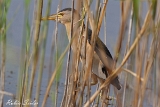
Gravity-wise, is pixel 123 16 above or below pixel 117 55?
above

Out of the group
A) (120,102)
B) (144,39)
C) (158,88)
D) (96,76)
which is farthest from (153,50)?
(96,76)

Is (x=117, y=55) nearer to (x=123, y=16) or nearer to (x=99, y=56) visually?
(x=123, y=16)

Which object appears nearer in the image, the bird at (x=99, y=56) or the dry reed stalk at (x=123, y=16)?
the dry reed stalk at (x=123, y=16)

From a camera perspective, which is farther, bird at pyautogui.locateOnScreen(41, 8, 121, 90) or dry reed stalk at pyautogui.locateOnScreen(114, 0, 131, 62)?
bird at pyautogui.locateOnScreen(41, 8, 121, 90)

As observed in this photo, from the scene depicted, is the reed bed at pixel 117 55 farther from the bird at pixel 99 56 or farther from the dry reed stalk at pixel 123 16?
the bird at pixel 99 56

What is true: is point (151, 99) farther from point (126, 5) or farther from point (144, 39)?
point (126, 5)

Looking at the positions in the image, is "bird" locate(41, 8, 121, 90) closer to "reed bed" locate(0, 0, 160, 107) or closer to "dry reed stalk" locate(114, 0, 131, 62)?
"reed bed" locate(0, 0, 160, 107)

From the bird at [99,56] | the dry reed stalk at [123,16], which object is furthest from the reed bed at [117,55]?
the bird at [99,56]

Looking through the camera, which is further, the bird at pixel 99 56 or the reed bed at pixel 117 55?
the bird at pixel 99 56

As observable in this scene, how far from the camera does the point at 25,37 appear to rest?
1352 millimetres

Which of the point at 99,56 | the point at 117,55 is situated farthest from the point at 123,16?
the point at 99,56

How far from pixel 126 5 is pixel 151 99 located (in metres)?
0.44

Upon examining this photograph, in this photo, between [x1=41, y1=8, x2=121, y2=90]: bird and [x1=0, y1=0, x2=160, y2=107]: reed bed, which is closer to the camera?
[x1=0, y1=0, x2=160, y2=107]: reed bed

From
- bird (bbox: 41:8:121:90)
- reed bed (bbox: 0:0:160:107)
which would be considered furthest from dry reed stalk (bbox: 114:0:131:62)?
bird (bbox: 41:8:121:90)
